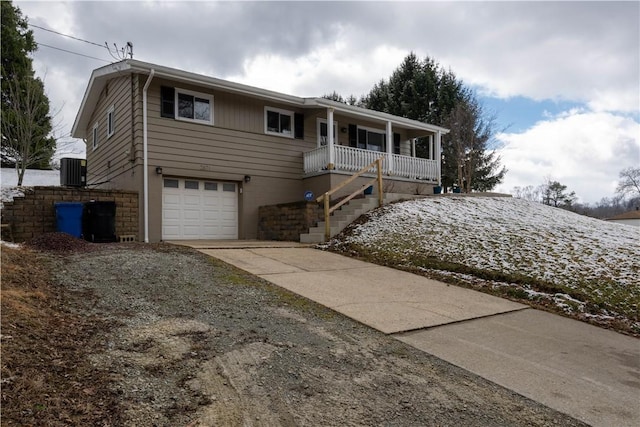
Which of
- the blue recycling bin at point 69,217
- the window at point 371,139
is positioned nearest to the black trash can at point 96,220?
the blue recycling bin at point 69,217

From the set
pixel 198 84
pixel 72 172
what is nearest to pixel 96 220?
pixel 72 172

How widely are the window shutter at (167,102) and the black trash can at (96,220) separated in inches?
131

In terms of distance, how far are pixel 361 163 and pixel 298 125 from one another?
2.61 meters

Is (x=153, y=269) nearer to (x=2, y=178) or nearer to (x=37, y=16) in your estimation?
(x=37, y=16)

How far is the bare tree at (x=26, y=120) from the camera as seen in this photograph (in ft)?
47.3

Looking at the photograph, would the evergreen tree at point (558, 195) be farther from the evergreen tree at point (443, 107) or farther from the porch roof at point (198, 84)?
the porch roof at point (198, 84)

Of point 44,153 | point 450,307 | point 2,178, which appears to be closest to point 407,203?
point 450,307

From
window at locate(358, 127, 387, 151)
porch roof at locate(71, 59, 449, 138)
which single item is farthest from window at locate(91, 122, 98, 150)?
window at locate(358, 127, 387, 151)

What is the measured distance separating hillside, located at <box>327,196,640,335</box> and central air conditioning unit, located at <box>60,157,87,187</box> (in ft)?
24.3

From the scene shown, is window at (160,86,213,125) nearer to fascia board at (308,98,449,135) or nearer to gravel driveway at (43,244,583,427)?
fascia board at (308,98,449,135)

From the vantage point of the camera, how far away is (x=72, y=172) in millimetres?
11094

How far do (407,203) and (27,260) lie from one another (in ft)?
31.1

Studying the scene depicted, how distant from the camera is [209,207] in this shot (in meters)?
12.1

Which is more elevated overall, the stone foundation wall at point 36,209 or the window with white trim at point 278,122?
the window with white trim at point 278,122
